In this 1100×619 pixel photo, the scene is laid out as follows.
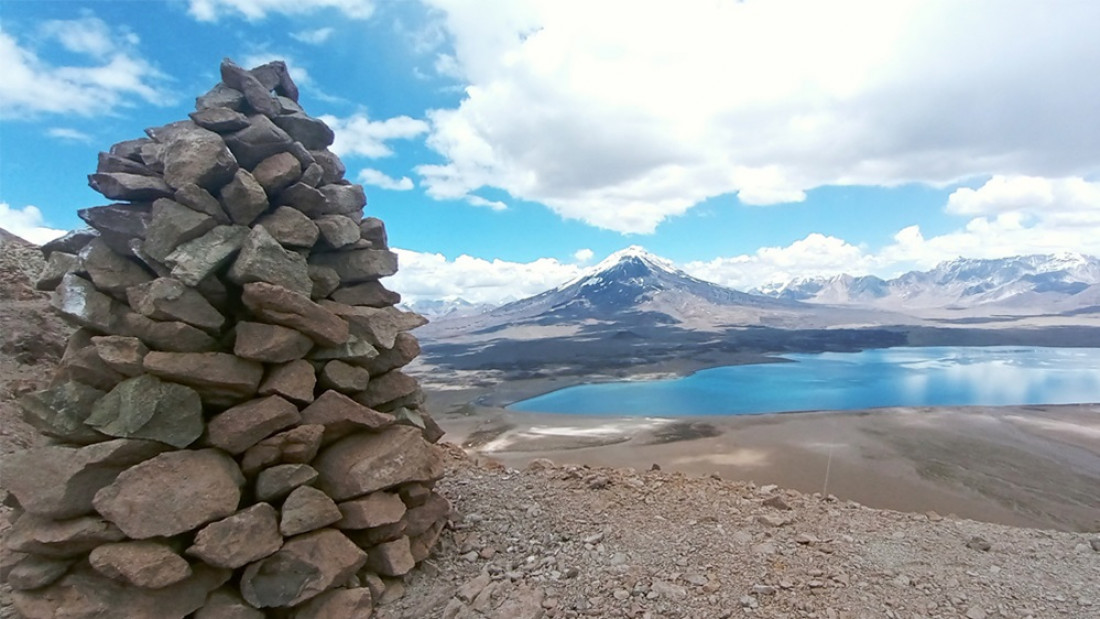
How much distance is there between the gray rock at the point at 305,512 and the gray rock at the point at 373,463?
0.24 meters

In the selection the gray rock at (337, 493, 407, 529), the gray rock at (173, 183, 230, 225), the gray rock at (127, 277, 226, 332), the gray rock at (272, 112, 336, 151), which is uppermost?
the gray rock at (272, 112, 336, 151)

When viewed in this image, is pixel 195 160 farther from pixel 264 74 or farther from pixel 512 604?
pixel 512 604

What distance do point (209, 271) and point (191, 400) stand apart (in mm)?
1410

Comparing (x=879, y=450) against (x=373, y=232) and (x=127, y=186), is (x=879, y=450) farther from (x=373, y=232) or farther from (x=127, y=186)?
(x=127, y=186)

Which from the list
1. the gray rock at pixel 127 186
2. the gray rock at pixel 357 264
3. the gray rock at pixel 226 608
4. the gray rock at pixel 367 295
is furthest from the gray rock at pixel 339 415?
the gray rock at pixel 127 186

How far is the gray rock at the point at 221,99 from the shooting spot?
7.48 meters

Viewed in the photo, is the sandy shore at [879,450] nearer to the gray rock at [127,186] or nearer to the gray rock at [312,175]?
the gray rock at [312,175]

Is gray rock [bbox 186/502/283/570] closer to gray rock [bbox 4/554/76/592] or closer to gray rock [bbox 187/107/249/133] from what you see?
gray rock [bbox 4/554/76/592]

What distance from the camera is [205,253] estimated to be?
6.30 metres

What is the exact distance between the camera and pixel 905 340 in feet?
336

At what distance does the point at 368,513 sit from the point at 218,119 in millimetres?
5209

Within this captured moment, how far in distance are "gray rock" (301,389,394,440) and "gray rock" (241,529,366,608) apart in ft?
3.89

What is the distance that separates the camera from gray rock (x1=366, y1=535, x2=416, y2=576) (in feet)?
21.1

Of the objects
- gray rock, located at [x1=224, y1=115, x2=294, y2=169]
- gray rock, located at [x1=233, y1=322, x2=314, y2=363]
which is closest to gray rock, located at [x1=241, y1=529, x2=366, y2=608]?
gray rock, located at [x1=233, y1=322, x2=314, y2=363]
